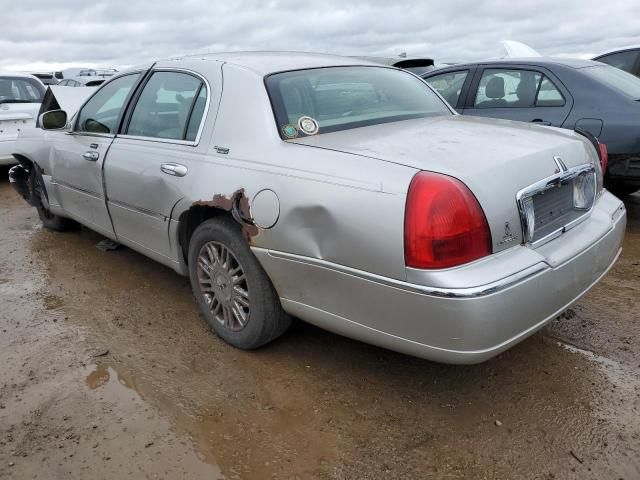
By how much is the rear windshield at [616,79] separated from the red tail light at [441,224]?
11.5 ft

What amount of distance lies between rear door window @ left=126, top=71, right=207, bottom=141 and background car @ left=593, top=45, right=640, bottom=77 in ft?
19.9

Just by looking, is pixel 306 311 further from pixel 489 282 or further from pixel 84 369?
pixel 84 369

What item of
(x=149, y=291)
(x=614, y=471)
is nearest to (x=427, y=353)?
(x=614, y=471)

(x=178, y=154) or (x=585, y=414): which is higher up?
(x=178, y=154)

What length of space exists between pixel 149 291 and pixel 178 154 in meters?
1.27

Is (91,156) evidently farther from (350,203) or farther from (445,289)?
(445,289)

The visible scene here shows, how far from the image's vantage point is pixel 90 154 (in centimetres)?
388

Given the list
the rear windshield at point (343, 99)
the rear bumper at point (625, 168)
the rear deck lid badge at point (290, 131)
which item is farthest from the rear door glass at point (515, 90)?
the rear deck lid badge at point (290, 131)

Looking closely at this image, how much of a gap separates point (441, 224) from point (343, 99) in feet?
4.23

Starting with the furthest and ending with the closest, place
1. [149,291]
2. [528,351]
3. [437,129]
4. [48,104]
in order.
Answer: [48,104] → [149,291] → [528,351] → [437,129]

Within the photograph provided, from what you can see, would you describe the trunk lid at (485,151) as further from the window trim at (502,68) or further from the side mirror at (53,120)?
the side mirror at (53,120)

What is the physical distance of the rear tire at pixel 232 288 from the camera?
2.75 meters

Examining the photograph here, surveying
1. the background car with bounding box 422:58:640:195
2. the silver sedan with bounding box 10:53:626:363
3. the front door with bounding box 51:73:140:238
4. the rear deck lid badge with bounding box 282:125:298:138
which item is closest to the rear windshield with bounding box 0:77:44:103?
the front door with bounding box 51:73:140:238

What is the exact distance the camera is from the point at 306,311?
2510mm
